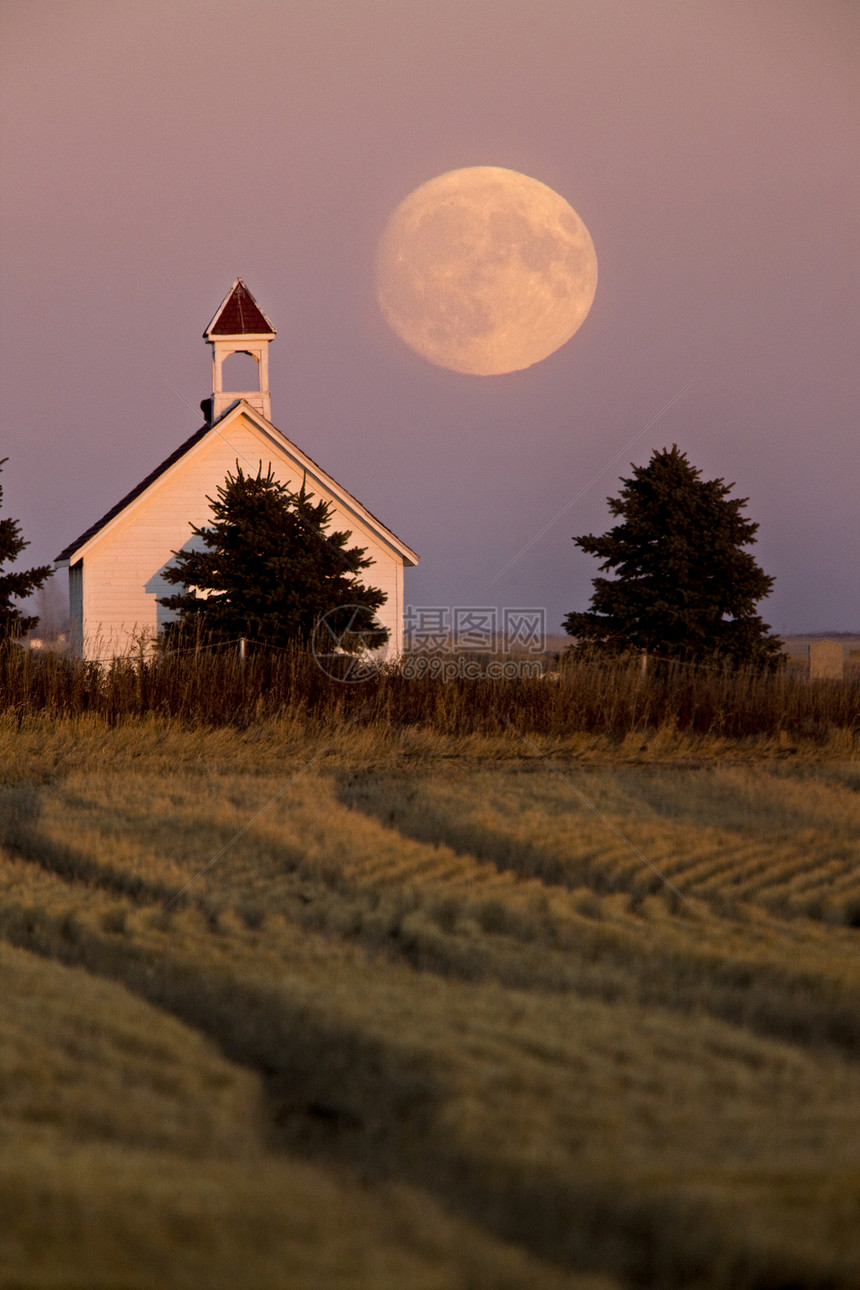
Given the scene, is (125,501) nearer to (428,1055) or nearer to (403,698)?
(403,698)

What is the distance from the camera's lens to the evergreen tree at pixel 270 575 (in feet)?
72.2

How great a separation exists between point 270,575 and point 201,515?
6881mm

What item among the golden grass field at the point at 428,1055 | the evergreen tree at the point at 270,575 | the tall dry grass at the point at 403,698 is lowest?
the golden grass field at the point at 428,1055

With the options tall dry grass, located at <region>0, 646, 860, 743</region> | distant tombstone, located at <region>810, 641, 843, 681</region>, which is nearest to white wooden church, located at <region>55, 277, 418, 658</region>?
tall dry grass, located at <region>0, 646, 860, 743</region>

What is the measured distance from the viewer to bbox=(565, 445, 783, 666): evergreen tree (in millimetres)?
24770

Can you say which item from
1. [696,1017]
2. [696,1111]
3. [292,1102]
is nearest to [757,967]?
[696,1017]

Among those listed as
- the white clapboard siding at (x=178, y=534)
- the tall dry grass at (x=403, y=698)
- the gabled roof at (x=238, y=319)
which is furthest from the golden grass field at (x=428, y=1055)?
the gabled roof at (x=238, y=319)

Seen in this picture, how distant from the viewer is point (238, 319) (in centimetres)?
2942

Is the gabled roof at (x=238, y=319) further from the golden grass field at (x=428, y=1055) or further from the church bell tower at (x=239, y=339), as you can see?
the golden grass field at (x=428, y=1055)

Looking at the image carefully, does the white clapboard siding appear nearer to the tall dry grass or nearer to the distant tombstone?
the tall dry grass

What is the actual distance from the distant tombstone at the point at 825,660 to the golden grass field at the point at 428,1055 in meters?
14.2

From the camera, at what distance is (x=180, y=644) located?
20.8 metres

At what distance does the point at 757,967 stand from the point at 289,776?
8.43 meters

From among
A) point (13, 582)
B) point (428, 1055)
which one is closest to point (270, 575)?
point (13, 582)
